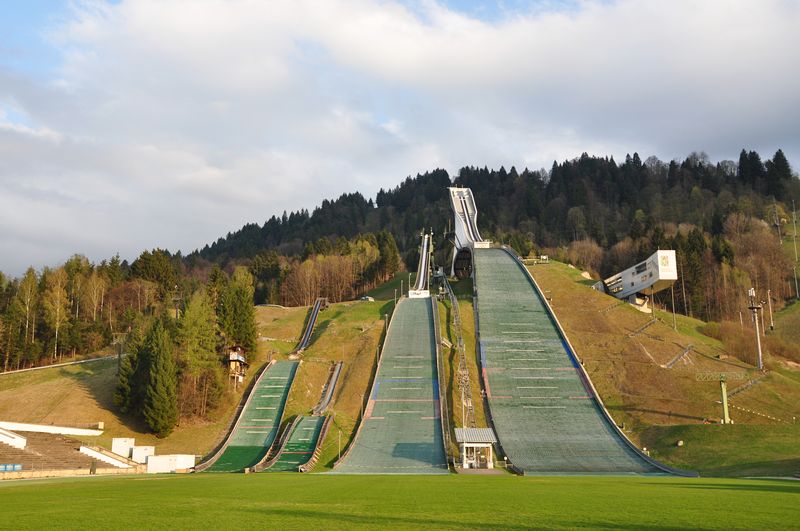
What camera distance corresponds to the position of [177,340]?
42000 mm

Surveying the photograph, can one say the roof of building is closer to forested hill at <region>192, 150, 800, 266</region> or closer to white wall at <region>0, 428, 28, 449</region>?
white wall at <region>0, 428, 28, 449</region>

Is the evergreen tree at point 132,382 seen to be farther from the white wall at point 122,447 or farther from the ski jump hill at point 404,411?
the ski jump hill at point 404,411

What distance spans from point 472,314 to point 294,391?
18.3 metres

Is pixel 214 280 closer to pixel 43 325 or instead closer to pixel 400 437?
pixel 43 325

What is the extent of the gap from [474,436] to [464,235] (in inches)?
2098

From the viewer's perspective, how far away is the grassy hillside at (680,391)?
2958 cm

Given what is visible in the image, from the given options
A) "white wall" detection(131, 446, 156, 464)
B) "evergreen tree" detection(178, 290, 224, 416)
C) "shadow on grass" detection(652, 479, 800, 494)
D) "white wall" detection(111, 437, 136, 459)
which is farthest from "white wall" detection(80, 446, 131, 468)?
"shadow on grass" detection(652, 479, 800, 494)

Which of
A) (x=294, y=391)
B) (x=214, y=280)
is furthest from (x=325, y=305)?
(x=294, y=391)

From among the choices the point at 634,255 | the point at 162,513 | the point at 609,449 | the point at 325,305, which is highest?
the point at 634,255

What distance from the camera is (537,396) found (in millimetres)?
39281

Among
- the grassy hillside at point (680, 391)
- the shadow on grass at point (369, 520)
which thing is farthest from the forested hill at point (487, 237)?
the shadow on grass at point (369, 520)

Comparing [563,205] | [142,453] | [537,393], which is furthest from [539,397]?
[563,205]

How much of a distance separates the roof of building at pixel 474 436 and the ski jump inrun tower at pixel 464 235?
4202 centimetres

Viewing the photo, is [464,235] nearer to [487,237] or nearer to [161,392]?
[487,237]
